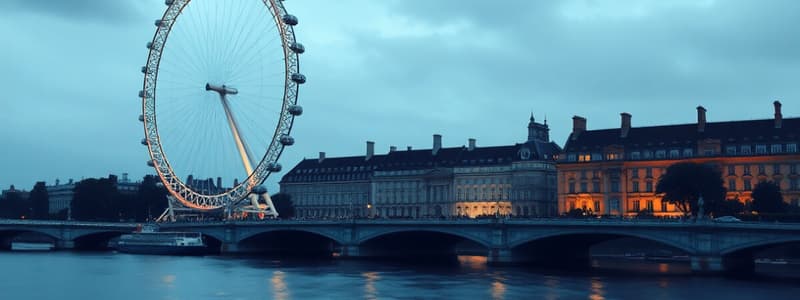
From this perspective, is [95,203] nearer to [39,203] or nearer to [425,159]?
[39,203]

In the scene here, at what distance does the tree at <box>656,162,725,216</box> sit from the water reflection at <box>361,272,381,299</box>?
39.4 m

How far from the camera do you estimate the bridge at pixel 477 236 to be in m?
67.8

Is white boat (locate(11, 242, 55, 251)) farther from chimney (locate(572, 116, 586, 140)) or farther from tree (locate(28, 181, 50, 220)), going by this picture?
chimney (locate(572, 116, 586, 140))

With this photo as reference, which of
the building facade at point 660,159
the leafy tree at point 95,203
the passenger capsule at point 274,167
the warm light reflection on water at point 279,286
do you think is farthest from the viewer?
the leafy tree at point 95,203

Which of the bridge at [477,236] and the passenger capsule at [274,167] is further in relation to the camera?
the passenger capsule at [274,167]

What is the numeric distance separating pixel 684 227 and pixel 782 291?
1245 centimetres

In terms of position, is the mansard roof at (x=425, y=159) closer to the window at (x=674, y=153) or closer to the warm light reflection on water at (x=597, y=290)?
the window at (x=674, y=153)

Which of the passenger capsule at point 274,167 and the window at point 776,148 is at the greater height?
the window at point 776,148

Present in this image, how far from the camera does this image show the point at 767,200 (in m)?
97.2

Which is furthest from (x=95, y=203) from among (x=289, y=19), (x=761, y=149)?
(x=761, y=149)

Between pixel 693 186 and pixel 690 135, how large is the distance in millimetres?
23382

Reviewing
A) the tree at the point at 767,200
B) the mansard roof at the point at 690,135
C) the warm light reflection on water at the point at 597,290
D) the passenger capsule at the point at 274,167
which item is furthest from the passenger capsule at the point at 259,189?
the tree at the point at 767,200

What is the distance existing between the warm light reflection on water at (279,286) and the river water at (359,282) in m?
0.06

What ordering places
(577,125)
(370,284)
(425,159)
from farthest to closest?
1. (425,159)
2. (577,125)
3. (370,284)
